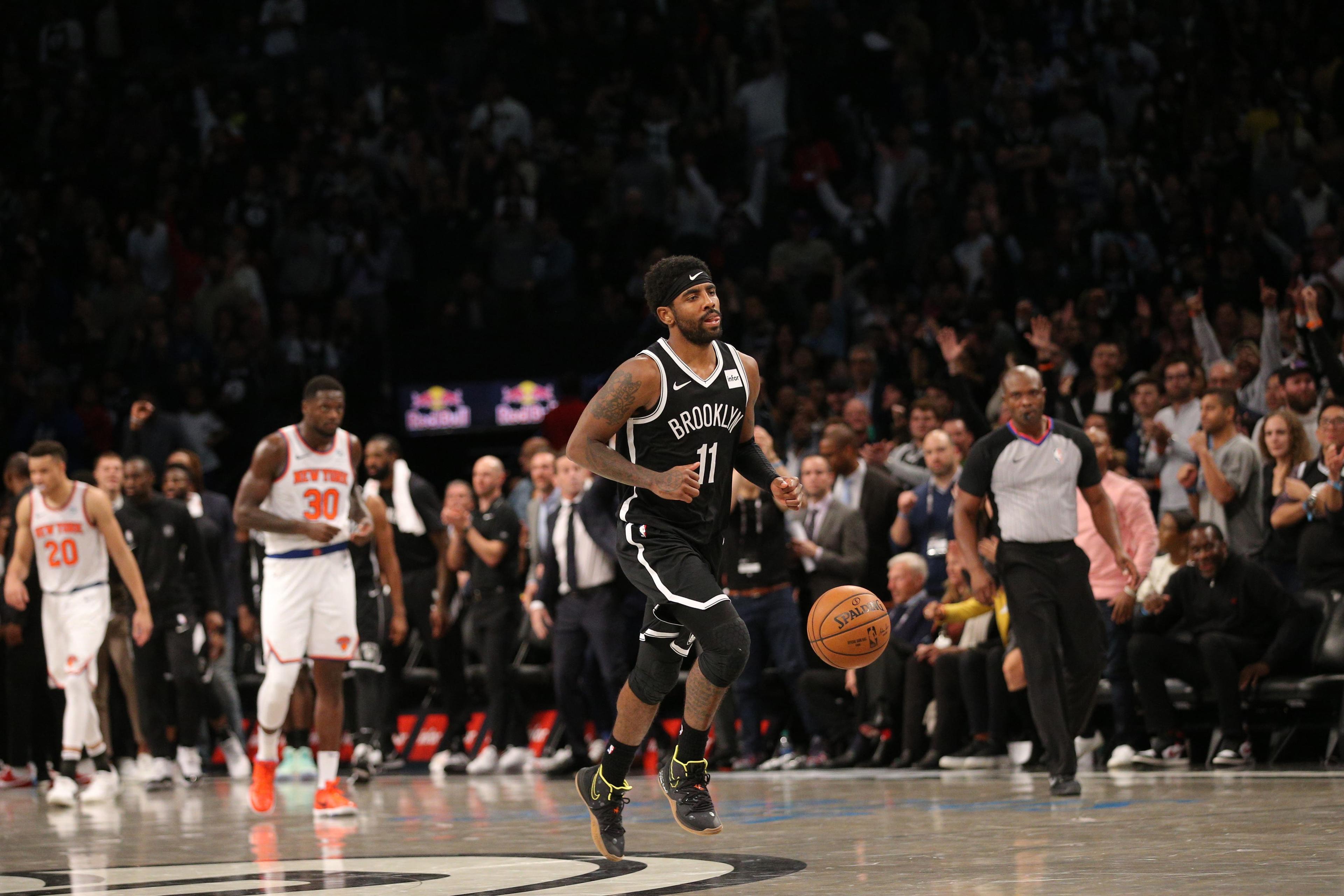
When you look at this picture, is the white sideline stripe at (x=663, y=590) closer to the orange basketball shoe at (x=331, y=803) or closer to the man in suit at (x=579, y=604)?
the orange basketball shoe at (x=331, y=803)

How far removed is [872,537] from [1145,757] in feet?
9.57

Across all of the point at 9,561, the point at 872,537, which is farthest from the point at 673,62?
the point at 9,561

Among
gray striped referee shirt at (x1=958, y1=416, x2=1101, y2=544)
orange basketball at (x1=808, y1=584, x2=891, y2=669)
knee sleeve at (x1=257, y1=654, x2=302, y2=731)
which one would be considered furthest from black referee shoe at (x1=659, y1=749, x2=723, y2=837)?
knee sleeve at (x1=257, y1=654, x2=302, y2=731)

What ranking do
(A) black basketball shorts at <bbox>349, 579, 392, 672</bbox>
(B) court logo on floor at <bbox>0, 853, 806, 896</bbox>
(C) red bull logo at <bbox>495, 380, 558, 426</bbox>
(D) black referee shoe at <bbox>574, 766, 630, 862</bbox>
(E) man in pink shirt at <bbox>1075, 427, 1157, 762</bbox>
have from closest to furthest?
(B) court logo on floor at <bbox>0, 853, 806, 896</bbox> → (D) black referee shoe at <bbox>574, 766, 630, 862</bbox> → (E) man in pink shirt at <bbox>1075, 427, 1157, 762</bbox> → (A) black basketball shorts at <bbox>349, 579, 392, 672</bbox> → (C) red bull logo at <bbox>495, 380, 558, 426</bbox>

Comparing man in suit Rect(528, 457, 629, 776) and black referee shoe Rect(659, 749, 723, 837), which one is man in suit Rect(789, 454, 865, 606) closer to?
man in suit Rect(528, 457, 629, 776)

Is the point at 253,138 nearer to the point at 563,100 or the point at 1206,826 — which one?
the point at 563,100

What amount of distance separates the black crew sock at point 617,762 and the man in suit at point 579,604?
5.55m

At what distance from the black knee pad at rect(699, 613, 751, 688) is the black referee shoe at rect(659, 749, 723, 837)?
1.27ft

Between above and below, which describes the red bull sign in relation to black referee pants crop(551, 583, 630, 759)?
above

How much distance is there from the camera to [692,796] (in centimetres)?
727

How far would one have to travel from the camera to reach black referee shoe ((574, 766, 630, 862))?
23.6 ft

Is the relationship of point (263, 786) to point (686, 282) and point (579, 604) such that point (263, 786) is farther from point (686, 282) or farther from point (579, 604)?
point (686, 282)

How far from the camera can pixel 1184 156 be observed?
693 inches

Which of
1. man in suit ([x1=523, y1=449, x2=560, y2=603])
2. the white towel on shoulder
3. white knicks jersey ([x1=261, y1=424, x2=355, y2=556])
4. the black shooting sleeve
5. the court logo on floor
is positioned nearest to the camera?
the court logo on floor
